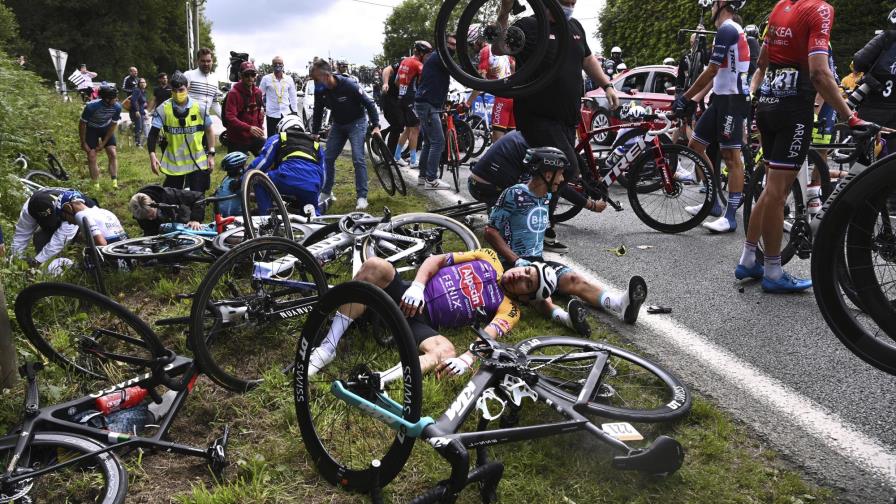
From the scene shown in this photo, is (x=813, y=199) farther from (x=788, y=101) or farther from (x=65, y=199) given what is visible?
(x=65, y=199)

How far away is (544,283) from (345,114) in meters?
4.75

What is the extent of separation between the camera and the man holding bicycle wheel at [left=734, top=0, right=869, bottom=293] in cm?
437

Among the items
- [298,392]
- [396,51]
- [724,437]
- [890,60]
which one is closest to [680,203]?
[890,60]

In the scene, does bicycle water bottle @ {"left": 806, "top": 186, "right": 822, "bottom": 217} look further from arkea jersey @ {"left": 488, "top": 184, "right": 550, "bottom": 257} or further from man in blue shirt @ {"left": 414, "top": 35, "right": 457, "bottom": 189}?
man in blue shirt @ {"left": 414, "top": 35, "right": 457, "bottom": 189}

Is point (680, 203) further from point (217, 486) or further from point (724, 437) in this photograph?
point (217, 486)

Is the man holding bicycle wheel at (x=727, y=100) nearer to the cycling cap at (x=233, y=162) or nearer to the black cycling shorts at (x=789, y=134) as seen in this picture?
the black cycling shorts at (x=789, y=134)

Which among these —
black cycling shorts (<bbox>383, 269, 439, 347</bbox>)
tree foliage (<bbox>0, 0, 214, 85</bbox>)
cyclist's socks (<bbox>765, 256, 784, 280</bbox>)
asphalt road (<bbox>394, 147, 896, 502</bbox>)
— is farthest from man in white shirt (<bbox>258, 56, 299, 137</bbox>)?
tree foliage (<bbox>0, 0, 214, 85</bbox>)

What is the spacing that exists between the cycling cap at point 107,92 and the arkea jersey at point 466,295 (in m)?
9.26

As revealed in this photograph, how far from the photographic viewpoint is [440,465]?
2.86m

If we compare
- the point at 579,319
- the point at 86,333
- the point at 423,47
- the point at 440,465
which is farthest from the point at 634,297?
the point at 423,47

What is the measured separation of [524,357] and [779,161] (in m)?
2.77

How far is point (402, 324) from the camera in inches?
90.3

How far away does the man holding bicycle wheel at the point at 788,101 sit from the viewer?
437 centimetres

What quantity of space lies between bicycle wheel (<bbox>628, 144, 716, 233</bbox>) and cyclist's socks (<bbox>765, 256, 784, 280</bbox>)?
1607 mm
